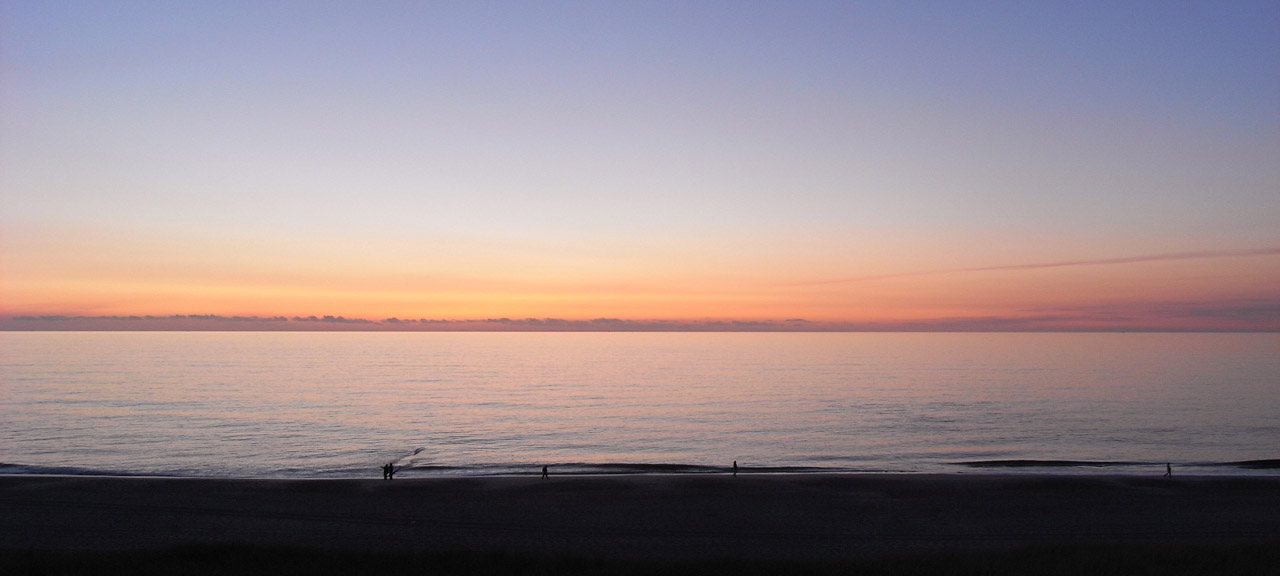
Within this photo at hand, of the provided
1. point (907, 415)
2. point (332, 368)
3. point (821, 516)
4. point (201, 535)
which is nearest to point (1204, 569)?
point (821, 516)

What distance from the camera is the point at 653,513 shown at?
29578 mm

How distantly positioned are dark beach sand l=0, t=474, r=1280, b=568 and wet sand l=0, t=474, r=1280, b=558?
3.6 inches

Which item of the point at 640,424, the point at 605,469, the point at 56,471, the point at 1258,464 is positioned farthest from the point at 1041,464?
the point at 56,471

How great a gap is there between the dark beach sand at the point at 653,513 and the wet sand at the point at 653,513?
0.09 meters

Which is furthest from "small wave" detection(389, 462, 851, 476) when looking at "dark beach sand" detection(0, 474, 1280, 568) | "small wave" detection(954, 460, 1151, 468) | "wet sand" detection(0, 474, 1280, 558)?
"small wave" detection(954, 460, 1151, 468)

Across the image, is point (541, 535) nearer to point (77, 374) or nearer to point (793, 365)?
point (77, 374)

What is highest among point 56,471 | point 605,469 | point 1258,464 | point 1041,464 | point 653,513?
point 653,513

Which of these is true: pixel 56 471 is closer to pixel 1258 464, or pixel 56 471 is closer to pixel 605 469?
pixel 605 469

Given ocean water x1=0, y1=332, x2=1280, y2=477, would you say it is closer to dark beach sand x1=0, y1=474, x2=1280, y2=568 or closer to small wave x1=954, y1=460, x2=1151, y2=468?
small wave x1=954, y1=460, x2=1151, y2=468

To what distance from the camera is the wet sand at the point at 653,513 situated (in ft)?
81.1

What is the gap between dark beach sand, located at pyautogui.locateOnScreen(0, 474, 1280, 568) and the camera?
24.6m

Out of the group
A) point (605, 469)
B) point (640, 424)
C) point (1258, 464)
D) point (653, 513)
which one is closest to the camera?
point (653, 513)

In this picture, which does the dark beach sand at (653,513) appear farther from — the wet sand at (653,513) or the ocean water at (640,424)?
the ocean water at (640,424)

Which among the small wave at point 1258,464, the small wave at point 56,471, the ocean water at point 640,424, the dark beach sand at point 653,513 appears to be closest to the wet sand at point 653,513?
the dark beach sand at point 653,513
